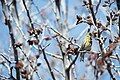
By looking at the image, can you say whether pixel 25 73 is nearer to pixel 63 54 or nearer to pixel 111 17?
pixel 63 54

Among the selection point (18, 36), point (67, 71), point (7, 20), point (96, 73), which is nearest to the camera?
point (96, 73)

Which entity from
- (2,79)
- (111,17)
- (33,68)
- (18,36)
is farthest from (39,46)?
(18,36)

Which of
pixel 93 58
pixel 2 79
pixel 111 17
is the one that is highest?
pixel 111 17

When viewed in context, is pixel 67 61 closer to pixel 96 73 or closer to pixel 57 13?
pixel 57 13

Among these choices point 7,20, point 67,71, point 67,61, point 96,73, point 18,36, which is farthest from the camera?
point 18,36

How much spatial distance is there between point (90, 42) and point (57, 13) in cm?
57

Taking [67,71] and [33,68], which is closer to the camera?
[67,71]

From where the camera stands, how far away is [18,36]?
4324mm

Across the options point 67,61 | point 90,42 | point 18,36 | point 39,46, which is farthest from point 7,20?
point 18,36

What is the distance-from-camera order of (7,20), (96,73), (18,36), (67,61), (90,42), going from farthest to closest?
(18,36)
(90,42)
(67,61)
(7,20)
(96,73)

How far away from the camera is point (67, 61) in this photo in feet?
10.0

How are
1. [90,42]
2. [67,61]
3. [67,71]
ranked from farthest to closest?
1. [90,42]
2. [67,61]
3. [67,71]

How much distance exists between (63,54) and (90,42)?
0.52m

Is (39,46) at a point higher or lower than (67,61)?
higher
